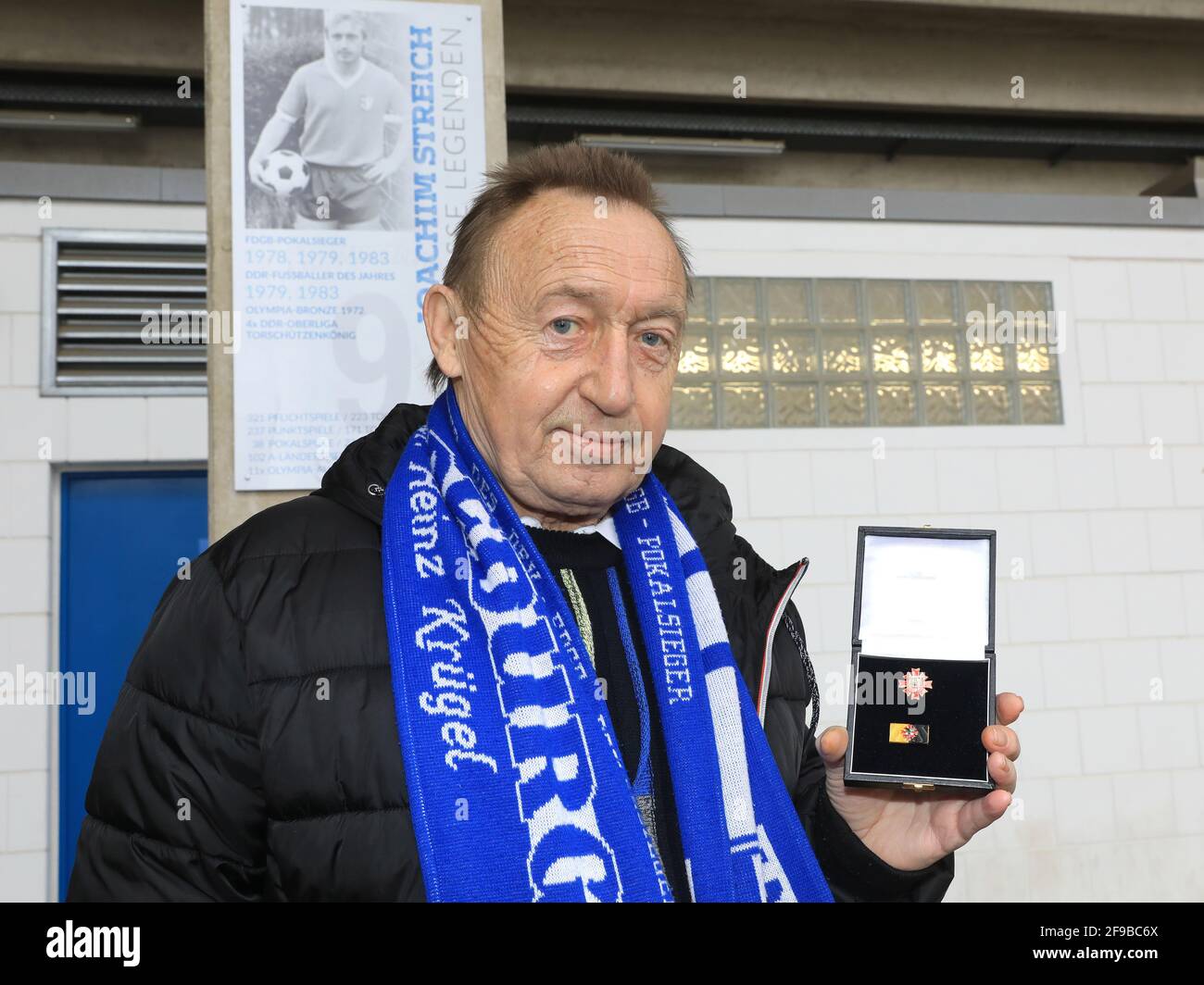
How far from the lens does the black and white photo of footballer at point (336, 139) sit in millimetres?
2301

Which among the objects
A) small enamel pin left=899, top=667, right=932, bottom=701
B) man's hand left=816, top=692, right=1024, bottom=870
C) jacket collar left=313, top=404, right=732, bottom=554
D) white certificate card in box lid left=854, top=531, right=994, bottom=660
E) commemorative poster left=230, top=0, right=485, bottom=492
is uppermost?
commemorative poster left=230, top=0, right=485, bottom=492

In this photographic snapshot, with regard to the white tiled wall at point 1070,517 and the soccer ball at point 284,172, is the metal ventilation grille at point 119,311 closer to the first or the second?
the soccer ball at point 284,172

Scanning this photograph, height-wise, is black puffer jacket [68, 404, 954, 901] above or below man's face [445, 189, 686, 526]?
below

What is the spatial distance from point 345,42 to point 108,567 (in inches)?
81.5

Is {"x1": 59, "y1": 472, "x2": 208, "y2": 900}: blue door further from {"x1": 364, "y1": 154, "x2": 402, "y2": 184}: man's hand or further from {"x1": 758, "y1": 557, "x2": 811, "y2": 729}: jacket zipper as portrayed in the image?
{"x1": 758, "y1": 557, "x2": 811, "y2": 729}: jacket zipper

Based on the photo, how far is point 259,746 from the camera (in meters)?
0.98

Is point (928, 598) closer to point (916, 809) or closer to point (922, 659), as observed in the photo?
point (922, 659)

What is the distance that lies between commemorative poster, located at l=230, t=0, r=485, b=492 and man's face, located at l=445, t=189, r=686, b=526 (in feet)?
3.89

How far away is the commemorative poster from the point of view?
89.0 inches

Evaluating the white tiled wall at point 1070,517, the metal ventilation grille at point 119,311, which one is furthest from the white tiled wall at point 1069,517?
the metal ventilation grille at point 119,311

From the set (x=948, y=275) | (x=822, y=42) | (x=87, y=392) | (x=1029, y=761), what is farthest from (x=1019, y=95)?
(x=87, y=392)

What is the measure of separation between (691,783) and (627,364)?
0.42 metres

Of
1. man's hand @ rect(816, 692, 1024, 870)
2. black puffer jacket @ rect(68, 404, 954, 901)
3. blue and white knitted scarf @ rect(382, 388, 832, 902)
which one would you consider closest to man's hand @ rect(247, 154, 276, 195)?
blue and white knitted scarf @ rect(382, 388, 832, 902)
